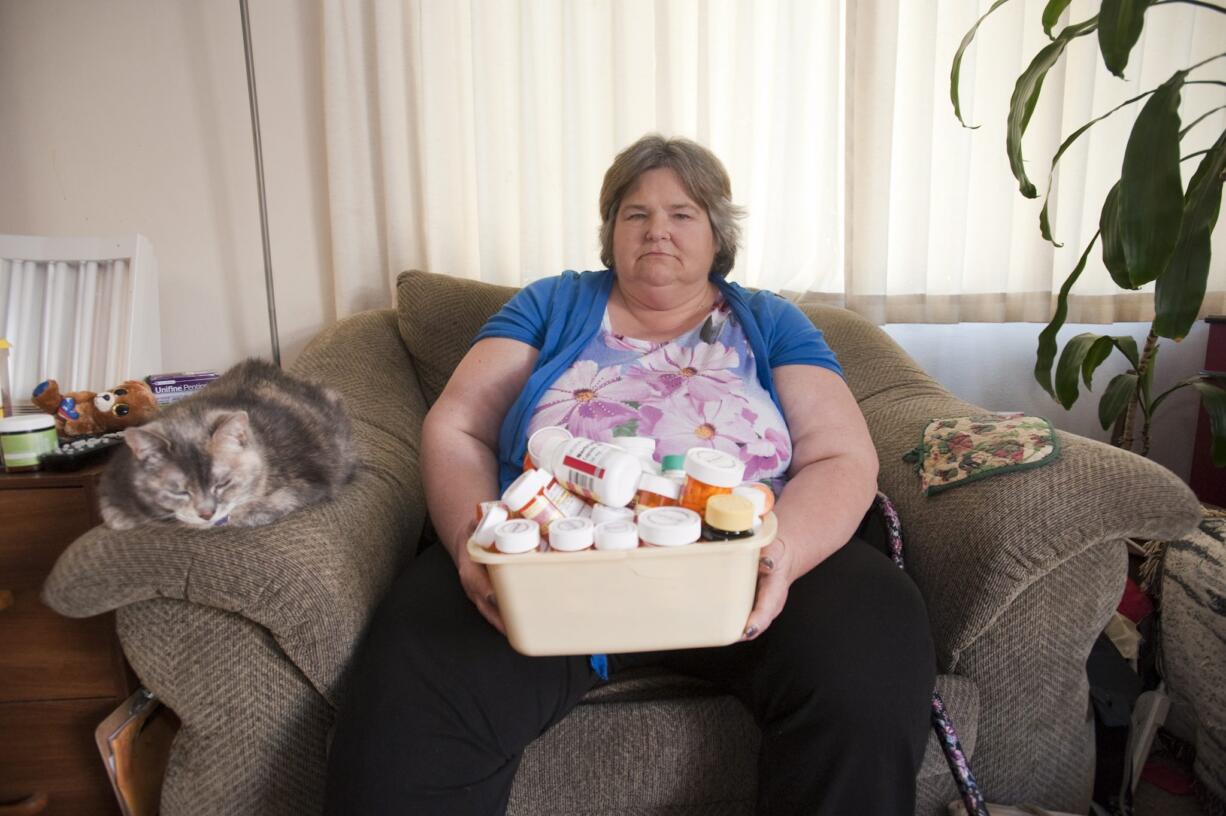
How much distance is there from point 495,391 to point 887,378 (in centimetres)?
83

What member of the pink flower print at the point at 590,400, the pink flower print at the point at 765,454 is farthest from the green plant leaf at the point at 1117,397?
the pink flower print at the point at 590,400

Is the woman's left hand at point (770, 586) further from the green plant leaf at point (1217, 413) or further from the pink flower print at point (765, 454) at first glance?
the green plant leaf at point (1217, 413)

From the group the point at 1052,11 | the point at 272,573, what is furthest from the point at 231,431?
the point at 1052,11

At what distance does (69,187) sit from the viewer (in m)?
1.69

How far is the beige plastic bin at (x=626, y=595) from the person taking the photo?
1.92 ft

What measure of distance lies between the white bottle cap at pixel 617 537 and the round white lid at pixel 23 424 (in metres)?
1.02

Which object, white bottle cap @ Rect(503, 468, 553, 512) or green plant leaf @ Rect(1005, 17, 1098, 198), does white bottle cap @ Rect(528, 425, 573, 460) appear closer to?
white bottle cap @ Rect(503, 468, 553, 512)

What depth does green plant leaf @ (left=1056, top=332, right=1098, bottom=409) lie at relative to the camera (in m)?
1.50

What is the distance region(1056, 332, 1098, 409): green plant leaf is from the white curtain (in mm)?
184

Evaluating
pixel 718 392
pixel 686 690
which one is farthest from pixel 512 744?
pixel 718 392

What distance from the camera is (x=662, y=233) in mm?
1111

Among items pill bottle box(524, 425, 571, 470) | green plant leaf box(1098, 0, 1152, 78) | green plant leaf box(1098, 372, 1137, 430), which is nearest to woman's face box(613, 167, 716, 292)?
pill bottle box(524, 425, 571, 470)

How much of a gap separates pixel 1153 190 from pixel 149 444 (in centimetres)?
149

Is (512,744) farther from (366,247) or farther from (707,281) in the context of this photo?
(366,247)
